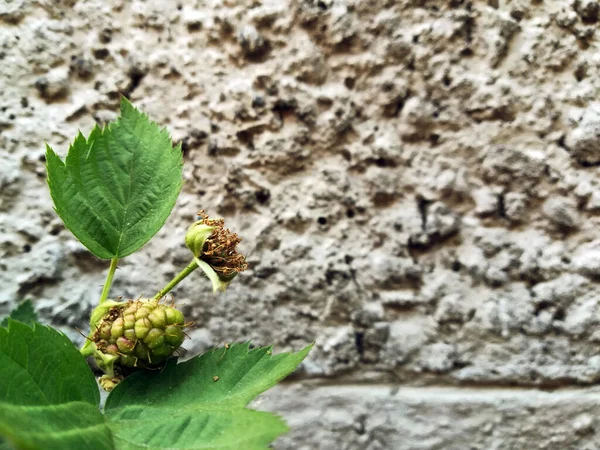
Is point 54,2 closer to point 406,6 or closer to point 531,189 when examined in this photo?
point 406,6

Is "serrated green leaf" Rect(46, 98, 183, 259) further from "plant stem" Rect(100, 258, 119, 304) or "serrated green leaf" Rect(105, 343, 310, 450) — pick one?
"serrated green leaf" Rect(105, 343, 310, 450)

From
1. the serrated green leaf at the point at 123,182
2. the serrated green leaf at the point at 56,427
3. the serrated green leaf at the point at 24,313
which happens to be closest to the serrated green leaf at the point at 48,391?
the serrated green leaf at the point at 56,427

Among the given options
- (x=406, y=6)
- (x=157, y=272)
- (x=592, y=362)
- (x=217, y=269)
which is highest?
(x=406, y=6)

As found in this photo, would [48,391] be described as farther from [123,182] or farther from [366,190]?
[366,190]

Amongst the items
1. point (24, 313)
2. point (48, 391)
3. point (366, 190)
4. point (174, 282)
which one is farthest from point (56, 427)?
point (366, 190)

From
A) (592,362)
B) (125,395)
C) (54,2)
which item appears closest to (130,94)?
(54,2)

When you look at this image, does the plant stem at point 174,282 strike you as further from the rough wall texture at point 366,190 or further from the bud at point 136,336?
the rough wall texture at point 366,190
